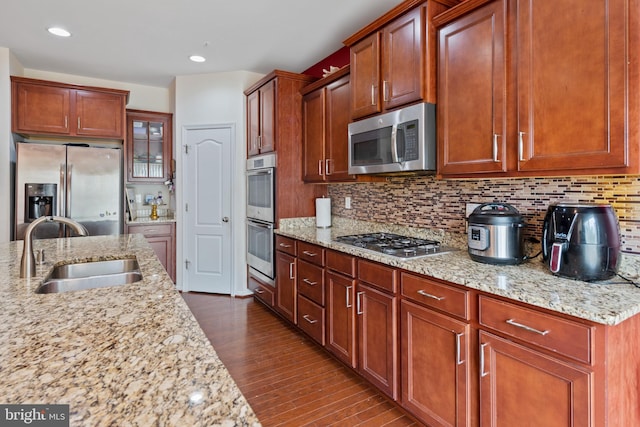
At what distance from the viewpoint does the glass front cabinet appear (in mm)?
4434

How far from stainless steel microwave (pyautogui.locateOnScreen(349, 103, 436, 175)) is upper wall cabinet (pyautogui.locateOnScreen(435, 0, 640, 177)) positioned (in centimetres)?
8

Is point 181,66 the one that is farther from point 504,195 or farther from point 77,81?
point 504,195

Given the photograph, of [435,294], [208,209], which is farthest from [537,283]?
[208,209]

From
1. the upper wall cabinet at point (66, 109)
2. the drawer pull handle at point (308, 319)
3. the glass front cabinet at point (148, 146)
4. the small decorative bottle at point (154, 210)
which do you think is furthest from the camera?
the small decorative bottle at point (154, 210)

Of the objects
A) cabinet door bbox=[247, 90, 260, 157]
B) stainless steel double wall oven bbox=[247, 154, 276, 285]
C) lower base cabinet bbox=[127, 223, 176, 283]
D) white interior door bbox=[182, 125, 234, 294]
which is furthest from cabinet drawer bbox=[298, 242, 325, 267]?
lower base cabinet bbox=[127, 223, 176, 283]

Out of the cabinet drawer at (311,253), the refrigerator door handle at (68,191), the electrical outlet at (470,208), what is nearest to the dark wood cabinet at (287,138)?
the cabinet drawer at (311,253)

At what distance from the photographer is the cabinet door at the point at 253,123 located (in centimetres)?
383

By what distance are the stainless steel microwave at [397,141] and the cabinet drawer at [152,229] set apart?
2.85 m

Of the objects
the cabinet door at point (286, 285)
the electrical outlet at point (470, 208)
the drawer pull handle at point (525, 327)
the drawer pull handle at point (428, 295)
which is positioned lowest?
the cabinet door at point (286, 285)

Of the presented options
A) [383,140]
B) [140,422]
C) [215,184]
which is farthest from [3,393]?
[215,184]

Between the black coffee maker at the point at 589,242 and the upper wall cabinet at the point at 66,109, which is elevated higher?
the upper wall cabinet at the point at 66,109

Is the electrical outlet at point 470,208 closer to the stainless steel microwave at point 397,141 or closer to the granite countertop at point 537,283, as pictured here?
the granite countertop at point 537,283

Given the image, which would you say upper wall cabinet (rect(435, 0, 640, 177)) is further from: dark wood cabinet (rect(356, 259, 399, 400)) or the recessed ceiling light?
the recessed ceiling light

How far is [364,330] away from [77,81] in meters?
4.57
